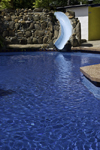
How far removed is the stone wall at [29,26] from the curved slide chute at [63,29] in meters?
0.44

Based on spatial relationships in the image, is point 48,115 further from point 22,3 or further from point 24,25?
point 22,3

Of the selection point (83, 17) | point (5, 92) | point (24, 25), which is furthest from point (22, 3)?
point (5, 92)

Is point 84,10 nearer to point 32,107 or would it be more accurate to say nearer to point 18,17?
point 18,17

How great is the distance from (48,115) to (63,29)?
1409cm

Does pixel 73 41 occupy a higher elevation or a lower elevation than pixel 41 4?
lower

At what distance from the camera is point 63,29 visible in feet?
59.7

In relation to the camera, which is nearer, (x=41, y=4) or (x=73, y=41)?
(x=73, y=41)

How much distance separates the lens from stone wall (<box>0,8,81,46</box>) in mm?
18547

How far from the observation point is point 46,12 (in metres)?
18.8

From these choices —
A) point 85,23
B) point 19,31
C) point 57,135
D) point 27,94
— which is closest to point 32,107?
point 27,94

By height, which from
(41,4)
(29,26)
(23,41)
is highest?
(41,4)

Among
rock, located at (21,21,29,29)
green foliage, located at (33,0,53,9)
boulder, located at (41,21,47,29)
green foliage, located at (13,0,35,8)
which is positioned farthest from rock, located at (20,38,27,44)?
green foliage, located at (13,0,35,8)

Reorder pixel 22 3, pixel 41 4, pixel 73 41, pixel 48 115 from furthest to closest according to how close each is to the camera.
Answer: pixel 22 3 → pixel 41 4 → pixel 73 41 → pixel 48 115

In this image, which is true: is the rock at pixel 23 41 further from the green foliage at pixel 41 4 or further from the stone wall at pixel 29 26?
the green foliage at pixel 41 4
